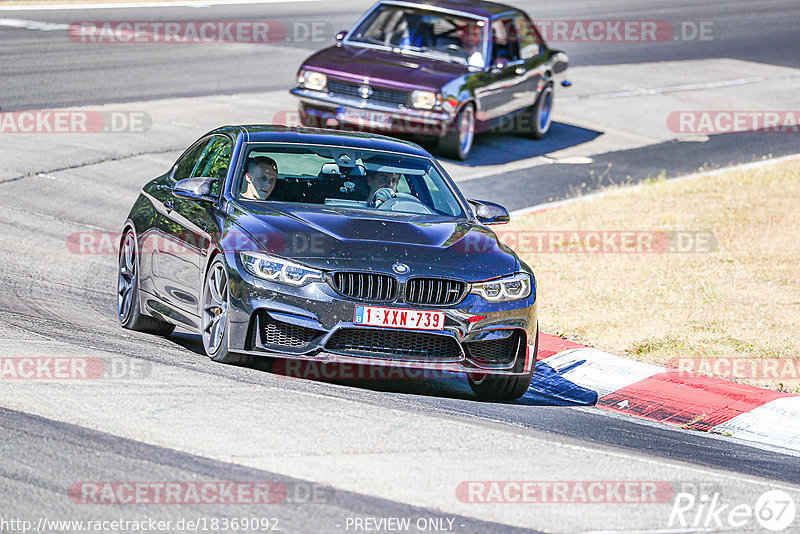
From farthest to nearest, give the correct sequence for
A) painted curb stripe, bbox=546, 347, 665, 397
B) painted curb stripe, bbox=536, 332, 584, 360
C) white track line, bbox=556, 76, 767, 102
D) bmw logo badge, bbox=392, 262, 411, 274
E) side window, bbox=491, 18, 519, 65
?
white track line, bbox=556, 76, 767, 102
side window, bbox=491, 18, 519, 65
painted curb stripe, bbox=536, 332, 584, 360
painted curb stripe, bbox=546, 347, 665, 397
bmw logo badge, bbox=392, 262, 411, 274

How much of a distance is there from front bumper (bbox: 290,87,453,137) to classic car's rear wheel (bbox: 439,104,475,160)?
0.21m

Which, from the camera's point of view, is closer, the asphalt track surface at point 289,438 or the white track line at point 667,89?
the asphalt track surface at point 289,438

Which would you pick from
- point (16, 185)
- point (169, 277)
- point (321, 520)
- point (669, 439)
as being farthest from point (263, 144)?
point (16, 185)

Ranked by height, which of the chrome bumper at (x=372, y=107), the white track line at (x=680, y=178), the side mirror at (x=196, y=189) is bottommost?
the white track line at (x=680, y=178)

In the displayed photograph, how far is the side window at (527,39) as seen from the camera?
750 inches

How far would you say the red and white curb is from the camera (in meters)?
8.57

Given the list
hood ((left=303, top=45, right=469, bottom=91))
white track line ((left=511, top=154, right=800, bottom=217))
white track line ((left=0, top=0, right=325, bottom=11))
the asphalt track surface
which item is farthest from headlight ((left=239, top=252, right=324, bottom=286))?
white track line ((left=0, top=0, right=325, bottom=11))

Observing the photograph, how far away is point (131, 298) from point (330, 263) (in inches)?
93.2

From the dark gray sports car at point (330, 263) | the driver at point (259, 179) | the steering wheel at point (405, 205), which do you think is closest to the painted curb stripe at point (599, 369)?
the dark gray sports car at point (330, 263)

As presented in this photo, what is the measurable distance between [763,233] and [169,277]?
8.22 meters

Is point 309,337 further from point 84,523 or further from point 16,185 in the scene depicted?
point 16,185

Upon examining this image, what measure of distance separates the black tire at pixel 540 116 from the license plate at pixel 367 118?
12.4ft

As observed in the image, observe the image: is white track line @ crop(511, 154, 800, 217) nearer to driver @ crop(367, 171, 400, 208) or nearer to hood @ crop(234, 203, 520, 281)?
driver @ crop(367, 171, 400, 208)

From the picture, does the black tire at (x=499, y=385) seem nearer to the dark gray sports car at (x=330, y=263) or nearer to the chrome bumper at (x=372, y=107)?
the dark gray sports car at (x=330, y=263)
